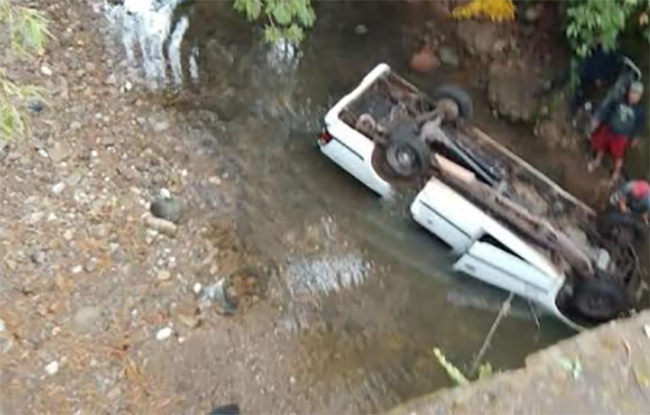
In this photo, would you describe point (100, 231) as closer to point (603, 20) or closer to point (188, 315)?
point (188, 315)

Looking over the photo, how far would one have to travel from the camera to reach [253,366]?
844 cm

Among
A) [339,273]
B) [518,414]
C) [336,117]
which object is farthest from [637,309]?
[518,414]

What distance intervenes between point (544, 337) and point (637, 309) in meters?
0.98

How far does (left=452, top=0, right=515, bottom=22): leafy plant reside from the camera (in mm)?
10969

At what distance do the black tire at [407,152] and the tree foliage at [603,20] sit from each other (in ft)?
6.81

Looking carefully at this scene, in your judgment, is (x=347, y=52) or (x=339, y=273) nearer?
(x=339, y=273)

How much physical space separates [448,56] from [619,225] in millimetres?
3192

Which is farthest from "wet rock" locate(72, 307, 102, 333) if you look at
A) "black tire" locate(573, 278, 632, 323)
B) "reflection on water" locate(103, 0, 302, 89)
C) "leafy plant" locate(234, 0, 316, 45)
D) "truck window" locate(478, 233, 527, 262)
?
"black tire" locate(573, 278, 632, 323)

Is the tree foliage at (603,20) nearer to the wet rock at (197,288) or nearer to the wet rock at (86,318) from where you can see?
the wet rock at (197,288)

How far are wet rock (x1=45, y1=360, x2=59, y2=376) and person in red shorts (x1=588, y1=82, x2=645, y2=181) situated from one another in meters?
5.88

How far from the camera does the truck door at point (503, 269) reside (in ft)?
28.8

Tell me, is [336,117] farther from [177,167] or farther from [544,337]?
[544,337]

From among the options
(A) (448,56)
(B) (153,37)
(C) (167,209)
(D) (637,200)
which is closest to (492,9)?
(A) (448,56)

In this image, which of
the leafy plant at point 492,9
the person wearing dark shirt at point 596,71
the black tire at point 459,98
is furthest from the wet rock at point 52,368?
the leafy plant at point 492,9
